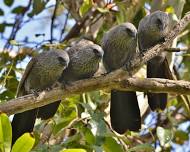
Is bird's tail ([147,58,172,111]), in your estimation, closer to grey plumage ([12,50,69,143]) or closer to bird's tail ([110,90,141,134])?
bird's tail ([110,90,141,134])

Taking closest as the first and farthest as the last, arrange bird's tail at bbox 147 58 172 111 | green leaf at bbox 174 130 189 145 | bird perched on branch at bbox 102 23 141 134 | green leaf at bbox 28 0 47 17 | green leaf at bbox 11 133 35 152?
green leaf at bbox 11 133 35 152 → bird perched on branch at bbox 102 23 141 134 → bird's tail at bbox 147 58 172 111 → green leaf at bbox 28 0 47 17 → green leaf at bbox 174 130 189 145

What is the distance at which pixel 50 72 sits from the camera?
3.19 metres


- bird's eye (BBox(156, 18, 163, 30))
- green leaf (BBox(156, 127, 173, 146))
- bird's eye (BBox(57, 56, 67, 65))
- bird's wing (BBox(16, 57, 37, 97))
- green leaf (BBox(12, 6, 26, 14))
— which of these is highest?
bird's eye (BBox(156, 18, 163, 30))

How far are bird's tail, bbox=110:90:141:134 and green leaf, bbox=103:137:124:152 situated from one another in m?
0.40

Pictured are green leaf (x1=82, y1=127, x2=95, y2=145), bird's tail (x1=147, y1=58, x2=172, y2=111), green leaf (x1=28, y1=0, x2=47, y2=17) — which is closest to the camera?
green leaf (x1=82, y1=127, x2=95, y2=145)

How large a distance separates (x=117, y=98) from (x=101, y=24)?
153cm

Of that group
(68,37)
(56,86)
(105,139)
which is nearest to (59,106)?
(56,86)

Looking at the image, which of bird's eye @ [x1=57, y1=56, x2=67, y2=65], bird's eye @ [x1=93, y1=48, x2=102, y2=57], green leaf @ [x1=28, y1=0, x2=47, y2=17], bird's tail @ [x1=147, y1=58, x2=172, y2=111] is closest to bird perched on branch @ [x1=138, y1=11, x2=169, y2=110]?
bird's tail @ [x1=147, y1=58, x2=172, y2=111]

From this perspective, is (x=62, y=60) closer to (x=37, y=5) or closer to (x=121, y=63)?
(x=121, y=63)

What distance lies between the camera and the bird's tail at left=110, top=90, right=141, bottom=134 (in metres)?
3.37

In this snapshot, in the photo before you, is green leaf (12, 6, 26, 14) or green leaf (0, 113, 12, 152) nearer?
green leaf (0, 113, 12, 152)

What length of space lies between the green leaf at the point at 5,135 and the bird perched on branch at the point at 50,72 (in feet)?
2.20

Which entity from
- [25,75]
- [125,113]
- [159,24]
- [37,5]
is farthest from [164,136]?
[37,5]

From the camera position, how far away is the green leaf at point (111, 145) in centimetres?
294
